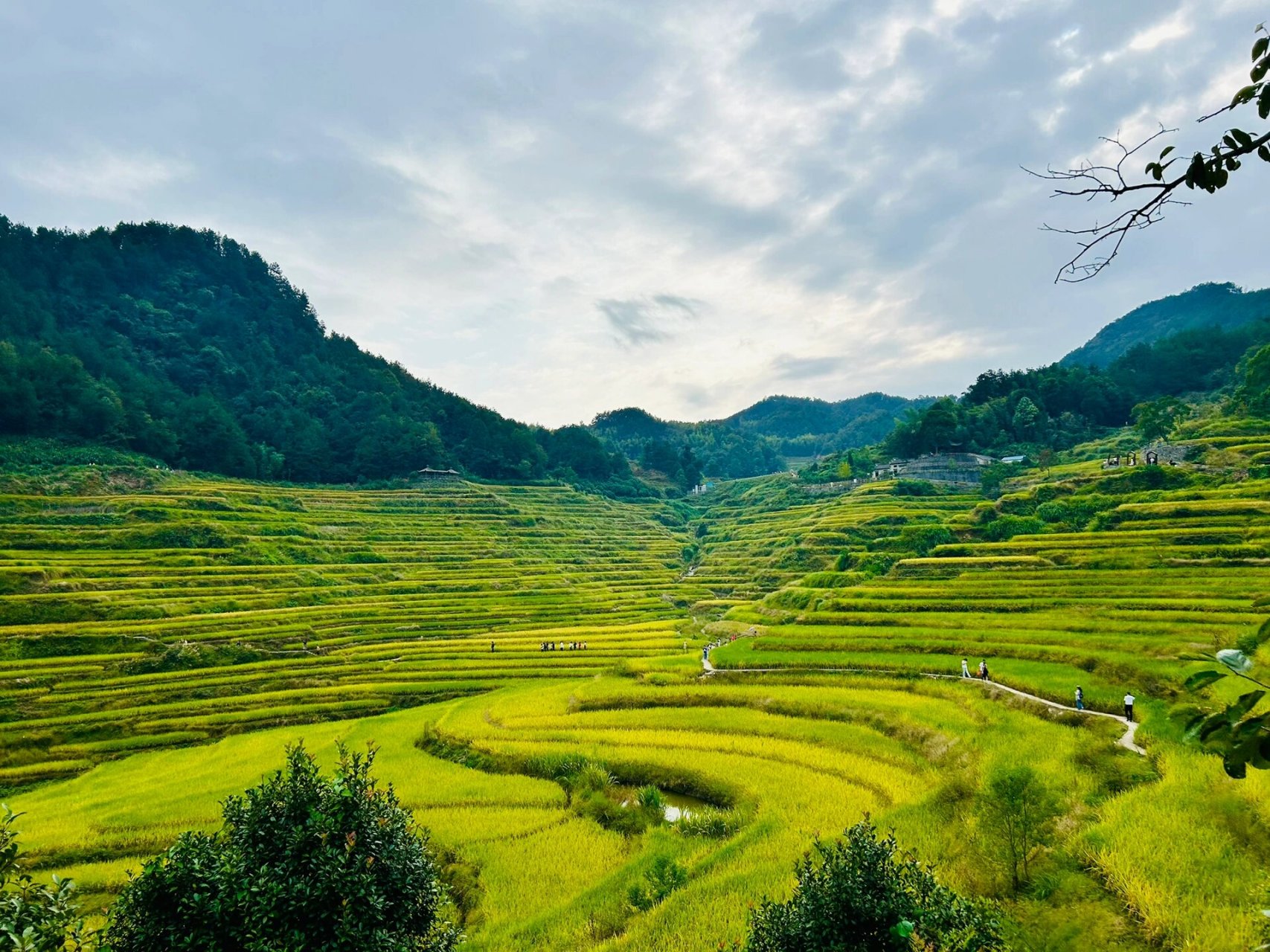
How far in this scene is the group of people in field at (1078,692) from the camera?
16.9 m

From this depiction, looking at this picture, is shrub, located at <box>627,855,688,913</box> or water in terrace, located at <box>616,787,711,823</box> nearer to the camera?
shrub, located at <box>627,855,688,913</box>

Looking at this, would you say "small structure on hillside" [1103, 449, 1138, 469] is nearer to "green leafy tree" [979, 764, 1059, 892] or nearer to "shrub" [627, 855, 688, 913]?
"green leafy tree" [979, 764, 1059, 892]

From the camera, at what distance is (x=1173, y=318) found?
162500 millimetres

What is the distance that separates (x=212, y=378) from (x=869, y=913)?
365 ft

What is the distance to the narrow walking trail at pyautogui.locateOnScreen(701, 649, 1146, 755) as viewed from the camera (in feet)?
51.3

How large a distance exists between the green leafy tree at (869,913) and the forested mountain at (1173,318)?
164 m

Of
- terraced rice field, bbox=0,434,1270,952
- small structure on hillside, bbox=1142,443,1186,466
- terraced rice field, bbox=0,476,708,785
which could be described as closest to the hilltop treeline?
terraced rice field, bbox=0,434,1270,952

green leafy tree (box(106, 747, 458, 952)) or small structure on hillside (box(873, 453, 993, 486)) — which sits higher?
small structure on hillside (box(873, 453, 993, 486))

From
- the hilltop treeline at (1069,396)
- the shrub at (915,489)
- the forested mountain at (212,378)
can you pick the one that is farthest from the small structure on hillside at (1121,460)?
the forested mountain at (212,378)

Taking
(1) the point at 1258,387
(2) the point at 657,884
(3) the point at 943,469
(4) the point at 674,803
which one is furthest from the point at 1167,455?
(2) the point at 657,884

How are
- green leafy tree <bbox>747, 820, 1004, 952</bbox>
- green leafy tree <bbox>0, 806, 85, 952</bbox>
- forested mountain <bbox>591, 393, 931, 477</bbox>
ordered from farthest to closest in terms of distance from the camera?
forested mountain <bbox>591, 393, 931, 477</bbox> < green leafy tree <bbox>747, 820, 1004, 952</bbox> < green leafy tree <bbox>0, 806, 85, 952</bbox>

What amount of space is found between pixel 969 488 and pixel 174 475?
79.0 m

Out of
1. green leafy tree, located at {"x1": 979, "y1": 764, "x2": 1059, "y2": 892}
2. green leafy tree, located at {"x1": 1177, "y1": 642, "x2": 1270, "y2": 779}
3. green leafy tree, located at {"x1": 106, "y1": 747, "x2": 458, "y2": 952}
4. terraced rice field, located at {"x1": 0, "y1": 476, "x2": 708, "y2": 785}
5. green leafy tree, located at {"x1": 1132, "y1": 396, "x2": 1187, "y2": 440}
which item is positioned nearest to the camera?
green leafy tree, located at {"x1": 1177, "y1": 642, "x2": 1270, "y2": 779}

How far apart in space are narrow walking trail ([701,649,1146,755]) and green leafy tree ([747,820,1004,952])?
10.7 metres
